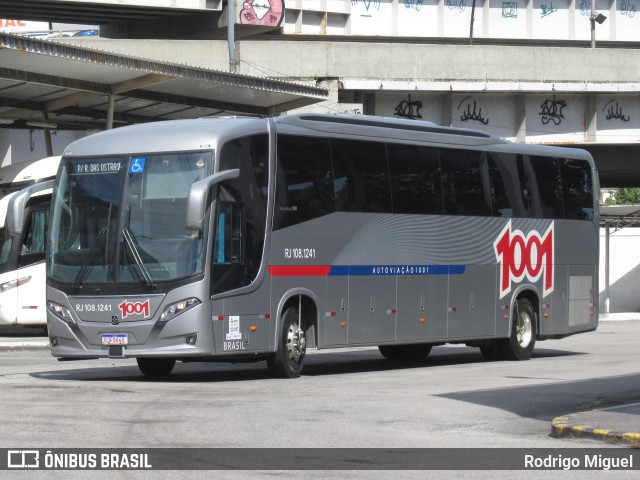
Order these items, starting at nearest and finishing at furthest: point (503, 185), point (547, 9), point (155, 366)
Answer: point (155, 366), point (503, 185), point (547, 9)

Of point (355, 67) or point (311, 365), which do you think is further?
point (355, 67)

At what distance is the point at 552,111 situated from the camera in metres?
41.0

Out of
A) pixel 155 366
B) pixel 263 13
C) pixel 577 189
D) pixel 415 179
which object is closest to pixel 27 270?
pixel 155 366

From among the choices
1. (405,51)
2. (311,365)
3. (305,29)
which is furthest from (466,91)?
(305,29)

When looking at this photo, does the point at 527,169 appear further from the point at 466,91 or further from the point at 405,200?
the point at 466,91

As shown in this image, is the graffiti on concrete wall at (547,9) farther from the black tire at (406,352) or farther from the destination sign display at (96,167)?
the destination sign display at (96,167)

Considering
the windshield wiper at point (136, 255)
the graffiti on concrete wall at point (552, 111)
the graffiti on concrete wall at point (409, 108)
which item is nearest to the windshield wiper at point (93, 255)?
the windshield wiper at point (136, 255)

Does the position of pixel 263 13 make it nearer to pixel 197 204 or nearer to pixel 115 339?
pixel 115 339

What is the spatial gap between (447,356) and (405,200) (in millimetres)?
5683

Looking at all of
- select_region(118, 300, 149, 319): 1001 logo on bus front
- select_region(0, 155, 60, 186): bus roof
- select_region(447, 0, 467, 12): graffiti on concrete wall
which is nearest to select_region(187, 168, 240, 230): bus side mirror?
select_region(118, 300, 149, 319): 1001 logo on bus front

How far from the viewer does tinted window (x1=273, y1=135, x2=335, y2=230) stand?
17.4 meters

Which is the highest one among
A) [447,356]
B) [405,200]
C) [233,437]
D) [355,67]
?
[355,67]

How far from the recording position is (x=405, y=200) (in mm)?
19672

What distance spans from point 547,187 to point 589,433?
1273 centimetres
